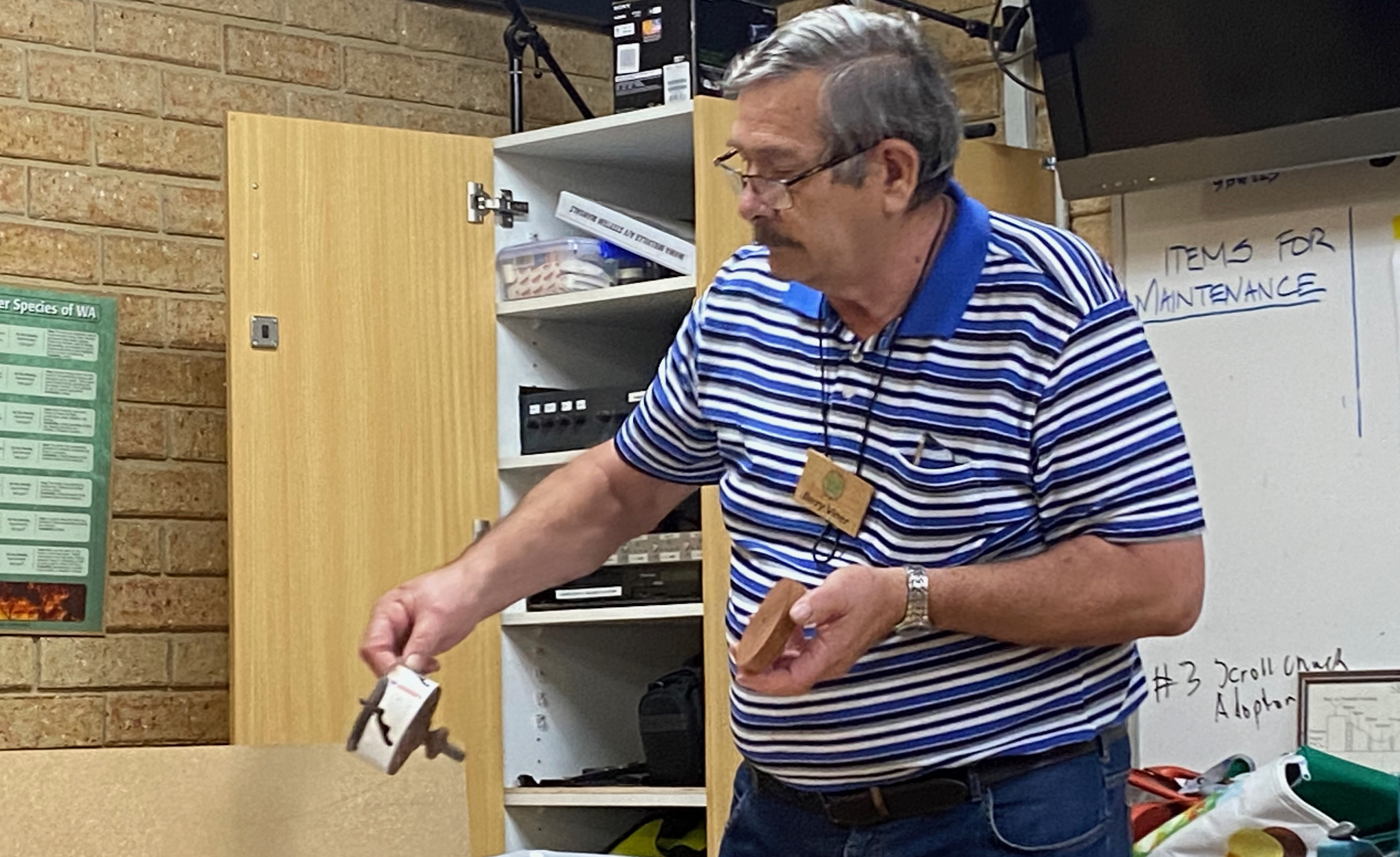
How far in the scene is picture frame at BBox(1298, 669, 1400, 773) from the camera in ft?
8.92

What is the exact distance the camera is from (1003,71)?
335 cm

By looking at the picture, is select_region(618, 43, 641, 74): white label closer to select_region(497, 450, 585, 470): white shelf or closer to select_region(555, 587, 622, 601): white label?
select_region(497, 450, 585, 470): white shelf

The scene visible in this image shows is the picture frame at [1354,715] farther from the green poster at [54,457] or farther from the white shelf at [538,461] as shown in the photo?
the green poster at [54,457]

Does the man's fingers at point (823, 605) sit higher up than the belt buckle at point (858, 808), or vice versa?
the man's fingers at point (823, 605)

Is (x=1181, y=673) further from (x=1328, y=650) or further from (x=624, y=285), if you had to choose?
(x=624, y=285)

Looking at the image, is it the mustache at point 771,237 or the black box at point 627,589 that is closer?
the mustache at point 771,237

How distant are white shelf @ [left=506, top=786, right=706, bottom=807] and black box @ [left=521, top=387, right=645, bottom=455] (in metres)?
0.59

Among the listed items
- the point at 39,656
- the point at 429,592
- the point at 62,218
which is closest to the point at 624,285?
the point at 62,218

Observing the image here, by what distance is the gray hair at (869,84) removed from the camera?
170cm

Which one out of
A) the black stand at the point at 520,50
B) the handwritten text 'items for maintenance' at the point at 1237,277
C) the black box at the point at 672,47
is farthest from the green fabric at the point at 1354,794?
the black stand at the point at 520,50

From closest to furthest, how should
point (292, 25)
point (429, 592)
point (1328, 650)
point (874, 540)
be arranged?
point (874, 540) < point (429, 592) < point (1328, 650) < point (292, 25)

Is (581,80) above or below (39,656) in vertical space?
above

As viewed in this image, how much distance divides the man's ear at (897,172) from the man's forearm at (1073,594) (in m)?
0.35

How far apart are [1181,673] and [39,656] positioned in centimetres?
190
